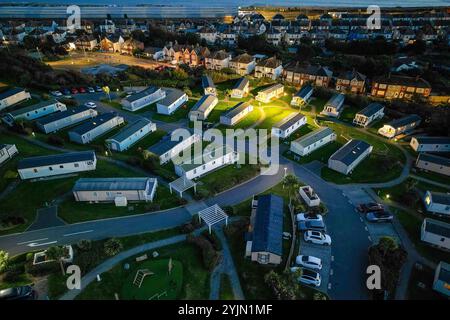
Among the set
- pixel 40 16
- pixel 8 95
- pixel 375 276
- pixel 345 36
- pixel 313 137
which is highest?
pixel 40 16

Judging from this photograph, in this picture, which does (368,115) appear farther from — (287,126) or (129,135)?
(129,135)

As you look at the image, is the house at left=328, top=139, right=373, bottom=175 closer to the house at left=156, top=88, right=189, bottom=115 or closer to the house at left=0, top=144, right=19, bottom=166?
the house at left=156, top=88, right=189, bottom=115

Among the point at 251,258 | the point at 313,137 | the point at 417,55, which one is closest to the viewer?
the point at 251,258

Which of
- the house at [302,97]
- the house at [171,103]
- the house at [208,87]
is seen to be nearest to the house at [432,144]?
the house at [302,97]

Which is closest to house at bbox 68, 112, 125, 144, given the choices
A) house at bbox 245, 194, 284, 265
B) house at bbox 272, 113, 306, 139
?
house at bbox 272, 113, 306, 139

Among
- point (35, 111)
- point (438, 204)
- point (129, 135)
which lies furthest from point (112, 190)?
point (438, 204)
